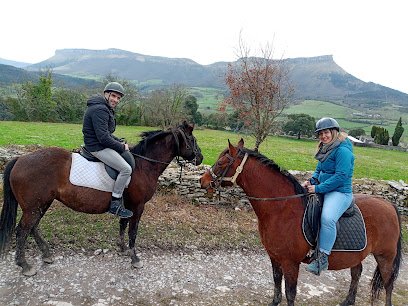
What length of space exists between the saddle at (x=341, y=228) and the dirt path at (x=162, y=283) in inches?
63.0

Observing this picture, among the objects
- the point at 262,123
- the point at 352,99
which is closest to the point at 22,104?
the point at 262,123

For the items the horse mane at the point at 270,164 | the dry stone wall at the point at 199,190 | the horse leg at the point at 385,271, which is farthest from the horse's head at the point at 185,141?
the horse leg at the point at 385,271

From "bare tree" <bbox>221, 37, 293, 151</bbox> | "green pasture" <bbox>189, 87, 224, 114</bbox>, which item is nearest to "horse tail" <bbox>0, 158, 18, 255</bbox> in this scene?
"bare tree" <bbox>221, 37, 293, 151</bbox>

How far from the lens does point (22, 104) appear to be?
3803 centimetres

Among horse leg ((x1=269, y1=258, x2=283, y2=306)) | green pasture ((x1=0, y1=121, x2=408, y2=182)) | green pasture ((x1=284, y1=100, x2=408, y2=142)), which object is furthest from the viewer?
green pasture ((x1=284, y1=100, x2=408, y2=142))

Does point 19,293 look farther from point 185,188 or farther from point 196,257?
point 185,188

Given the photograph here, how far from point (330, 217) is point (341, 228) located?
0.39 m

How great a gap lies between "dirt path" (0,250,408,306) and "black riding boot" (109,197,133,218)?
1.09 m

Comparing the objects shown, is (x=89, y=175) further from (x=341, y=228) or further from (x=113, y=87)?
(x=341, y=228)

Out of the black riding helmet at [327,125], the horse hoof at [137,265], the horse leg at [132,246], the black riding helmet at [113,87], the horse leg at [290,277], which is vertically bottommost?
the horse hoof at [137,265]

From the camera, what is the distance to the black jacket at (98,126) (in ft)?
16.5

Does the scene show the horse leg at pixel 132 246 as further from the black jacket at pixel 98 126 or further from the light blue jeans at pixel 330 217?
the light blue jeans at pixel 330 217

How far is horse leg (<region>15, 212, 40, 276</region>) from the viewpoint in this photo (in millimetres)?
5008

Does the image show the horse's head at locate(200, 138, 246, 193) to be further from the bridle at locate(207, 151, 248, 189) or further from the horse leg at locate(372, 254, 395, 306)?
the horse leg at locate(372, 254, 395, 306)
